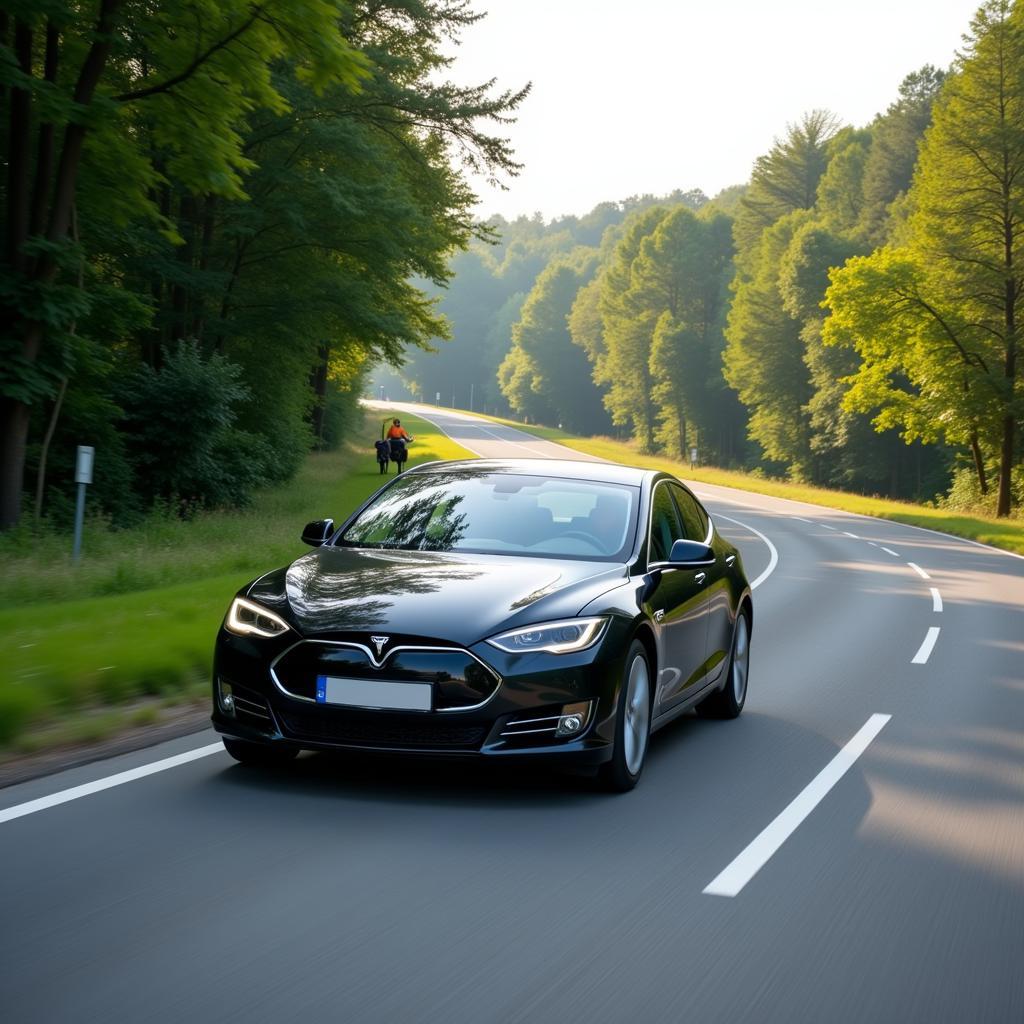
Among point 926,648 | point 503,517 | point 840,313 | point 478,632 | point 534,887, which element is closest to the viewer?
point 534,887

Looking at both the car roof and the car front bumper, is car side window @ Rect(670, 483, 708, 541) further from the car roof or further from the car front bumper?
the car front bumper

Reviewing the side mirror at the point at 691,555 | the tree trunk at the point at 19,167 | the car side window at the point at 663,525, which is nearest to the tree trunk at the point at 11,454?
the tree trunk at the point at 19,167

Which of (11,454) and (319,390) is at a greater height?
(319,390)

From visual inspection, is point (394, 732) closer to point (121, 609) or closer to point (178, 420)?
point (121, 609)

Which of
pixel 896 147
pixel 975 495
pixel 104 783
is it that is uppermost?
pixel 896 147

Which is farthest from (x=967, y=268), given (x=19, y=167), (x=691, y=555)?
(x=691, y=555)

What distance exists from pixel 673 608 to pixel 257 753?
234 cm

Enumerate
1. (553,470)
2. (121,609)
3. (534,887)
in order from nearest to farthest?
(534,887) < (553,470) < (121,609)

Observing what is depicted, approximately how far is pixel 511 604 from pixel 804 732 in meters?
3.09

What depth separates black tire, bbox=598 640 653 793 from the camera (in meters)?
6.51

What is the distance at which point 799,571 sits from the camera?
866 inches

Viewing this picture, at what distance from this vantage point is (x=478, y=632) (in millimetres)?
6133

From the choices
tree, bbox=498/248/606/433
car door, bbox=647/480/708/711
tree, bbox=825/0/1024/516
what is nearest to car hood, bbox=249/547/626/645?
car door, bbox=647/480/708/711

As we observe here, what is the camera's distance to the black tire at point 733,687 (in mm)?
8984
